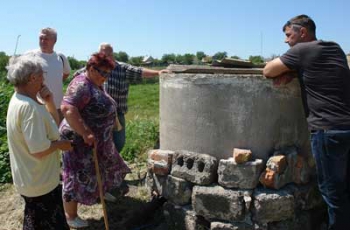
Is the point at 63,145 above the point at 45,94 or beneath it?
beneath

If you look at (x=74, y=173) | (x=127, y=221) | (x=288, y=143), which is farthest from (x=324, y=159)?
(x=74, y=173)

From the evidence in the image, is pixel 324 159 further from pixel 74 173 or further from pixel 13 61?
pixel 13 61

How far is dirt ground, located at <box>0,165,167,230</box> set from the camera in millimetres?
4047

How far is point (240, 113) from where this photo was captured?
350cm

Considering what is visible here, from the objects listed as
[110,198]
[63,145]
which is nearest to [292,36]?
[63,145]

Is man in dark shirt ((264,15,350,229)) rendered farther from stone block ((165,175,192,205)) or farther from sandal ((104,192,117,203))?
sandal ((104,192,117,203))

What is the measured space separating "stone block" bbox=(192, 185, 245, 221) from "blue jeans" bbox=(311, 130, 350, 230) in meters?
0.69

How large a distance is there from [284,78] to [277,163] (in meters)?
0.69

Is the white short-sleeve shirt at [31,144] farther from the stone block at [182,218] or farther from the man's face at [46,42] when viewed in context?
the man's face at [46,42]

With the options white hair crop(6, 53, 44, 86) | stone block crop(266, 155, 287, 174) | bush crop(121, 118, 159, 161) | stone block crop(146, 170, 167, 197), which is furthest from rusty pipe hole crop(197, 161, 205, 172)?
bush crop(121, 118, 159, 161)

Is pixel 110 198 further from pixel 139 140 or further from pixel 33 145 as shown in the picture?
pixel 139 140

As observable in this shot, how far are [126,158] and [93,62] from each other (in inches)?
103

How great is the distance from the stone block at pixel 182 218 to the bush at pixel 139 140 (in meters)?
2.14

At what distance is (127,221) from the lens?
4008 millimetres
